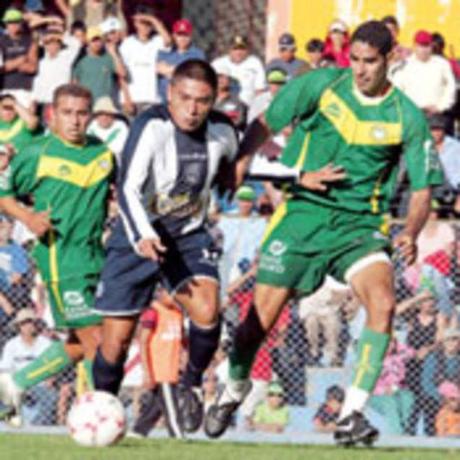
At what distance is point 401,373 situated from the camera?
62.0ft

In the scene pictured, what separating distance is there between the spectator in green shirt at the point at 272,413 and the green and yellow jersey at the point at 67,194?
4.12 m

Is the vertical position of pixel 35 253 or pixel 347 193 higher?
pixel 347 193

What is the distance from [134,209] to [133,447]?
1.62m

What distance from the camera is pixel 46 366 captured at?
51.9 feet

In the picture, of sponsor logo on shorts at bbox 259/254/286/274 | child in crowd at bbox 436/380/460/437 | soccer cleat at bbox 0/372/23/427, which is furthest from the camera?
child in crowd at bbox 436/380/460/437

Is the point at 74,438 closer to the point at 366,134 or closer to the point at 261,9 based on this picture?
the point at 366,134

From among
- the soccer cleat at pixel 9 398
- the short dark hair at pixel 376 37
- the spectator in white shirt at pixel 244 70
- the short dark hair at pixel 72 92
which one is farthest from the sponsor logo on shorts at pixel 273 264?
the spectator in white shirt at pixel 244 70

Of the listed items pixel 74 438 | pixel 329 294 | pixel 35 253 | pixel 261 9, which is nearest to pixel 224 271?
pixel 329 294

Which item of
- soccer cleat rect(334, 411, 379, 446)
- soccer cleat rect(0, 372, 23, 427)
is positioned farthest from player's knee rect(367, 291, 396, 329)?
soccer cleat rect(0, 372, 23, 427)

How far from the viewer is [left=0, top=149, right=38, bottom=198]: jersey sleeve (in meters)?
14.9

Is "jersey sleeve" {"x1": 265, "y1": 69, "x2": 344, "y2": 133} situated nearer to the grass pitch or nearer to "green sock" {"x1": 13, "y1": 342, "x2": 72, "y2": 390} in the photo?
the grass pitch

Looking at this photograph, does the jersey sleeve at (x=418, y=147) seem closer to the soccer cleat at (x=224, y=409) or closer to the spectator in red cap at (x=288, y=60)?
the soccer cleat at (x=224, y=409)

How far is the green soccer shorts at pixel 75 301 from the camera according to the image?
49.0 ft

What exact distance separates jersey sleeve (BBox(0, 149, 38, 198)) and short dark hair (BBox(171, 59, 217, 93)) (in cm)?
207
